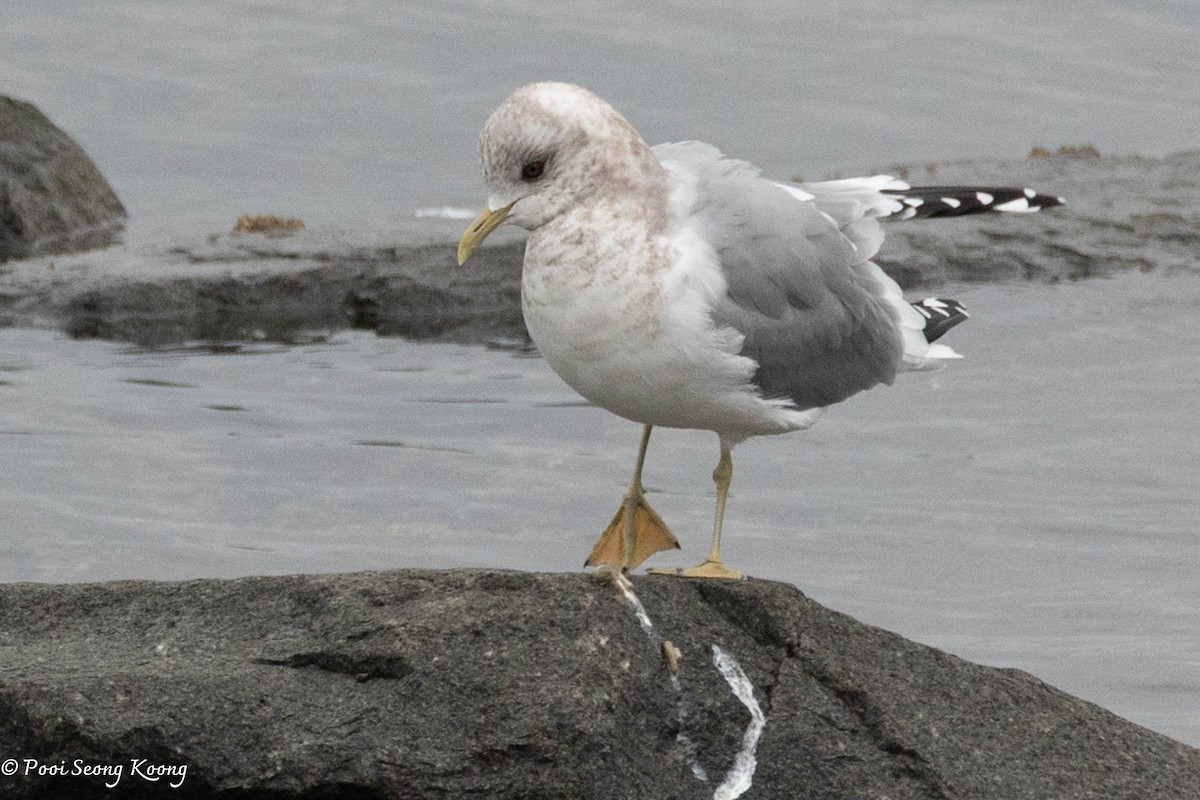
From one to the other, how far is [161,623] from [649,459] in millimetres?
4888

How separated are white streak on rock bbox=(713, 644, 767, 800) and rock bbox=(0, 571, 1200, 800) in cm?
2

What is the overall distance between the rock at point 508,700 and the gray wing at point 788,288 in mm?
917

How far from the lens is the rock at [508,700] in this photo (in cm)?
488

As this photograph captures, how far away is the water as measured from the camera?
1727cm

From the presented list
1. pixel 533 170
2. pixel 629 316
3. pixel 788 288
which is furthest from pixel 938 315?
pixel 533 170

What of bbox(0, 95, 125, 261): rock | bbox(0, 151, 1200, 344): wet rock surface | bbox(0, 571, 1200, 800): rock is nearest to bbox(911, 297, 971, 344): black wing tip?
bbox(0, 571, 1200, 800): rock

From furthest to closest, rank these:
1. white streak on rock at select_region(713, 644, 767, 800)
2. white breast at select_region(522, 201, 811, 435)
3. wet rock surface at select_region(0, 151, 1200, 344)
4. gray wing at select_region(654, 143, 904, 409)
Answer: wet rock surface at select_region(0, 151, 1200, 344), gray wing at select_region(654, 143, 904, 409), white breast at select_region(522, 201, 811, 435), white streak on rock at select_region(713, 644, 767, 800)

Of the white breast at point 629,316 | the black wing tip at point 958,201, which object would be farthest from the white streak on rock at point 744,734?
the black wing tip at point 958,201

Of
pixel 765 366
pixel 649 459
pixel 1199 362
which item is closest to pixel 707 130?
pixel 1199 362

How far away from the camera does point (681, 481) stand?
32.0 feet

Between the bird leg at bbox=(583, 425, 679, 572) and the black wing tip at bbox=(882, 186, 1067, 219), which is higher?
the black wing tip at bbox=(882, 186, 1067, 219)

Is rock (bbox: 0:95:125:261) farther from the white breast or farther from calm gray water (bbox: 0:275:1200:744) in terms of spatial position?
the white breast

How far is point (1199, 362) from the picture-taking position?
11.7m

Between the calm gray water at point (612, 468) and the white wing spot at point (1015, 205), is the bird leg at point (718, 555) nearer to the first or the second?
the white wing spot at point (1015, 205)
